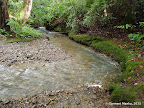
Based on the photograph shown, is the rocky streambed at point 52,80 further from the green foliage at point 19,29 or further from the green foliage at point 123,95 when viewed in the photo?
the green foliage at point 19,29

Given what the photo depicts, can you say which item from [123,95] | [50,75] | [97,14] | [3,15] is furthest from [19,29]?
[123,95]

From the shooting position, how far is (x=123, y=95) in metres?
2.97

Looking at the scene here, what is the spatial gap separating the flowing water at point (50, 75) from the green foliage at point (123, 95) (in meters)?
1.04

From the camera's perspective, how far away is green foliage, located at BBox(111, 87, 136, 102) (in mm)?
2851

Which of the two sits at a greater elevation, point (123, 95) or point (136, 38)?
point (136, 38)

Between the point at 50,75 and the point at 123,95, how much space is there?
8.13 ft

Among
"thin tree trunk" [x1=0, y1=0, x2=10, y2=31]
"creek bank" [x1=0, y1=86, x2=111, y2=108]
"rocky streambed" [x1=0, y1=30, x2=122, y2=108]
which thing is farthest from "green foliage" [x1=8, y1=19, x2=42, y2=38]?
"creek bank" [x1=0, y1=86, x2=111, y2=108]

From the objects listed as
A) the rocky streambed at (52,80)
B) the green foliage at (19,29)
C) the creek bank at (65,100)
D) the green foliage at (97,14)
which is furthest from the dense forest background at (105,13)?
the creek bank at (65,100)

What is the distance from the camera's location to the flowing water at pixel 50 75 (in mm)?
3491

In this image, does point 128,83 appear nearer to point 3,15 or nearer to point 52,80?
point 52,80

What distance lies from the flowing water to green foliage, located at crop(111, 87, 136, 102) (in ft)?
3.40

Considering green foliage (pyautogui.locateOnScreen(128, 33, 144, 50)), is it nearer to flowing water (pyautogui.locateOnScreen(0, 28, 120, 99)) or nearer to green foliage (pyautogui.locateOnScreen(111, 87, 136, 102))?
flowing water (pyautogui.locateOnScreen(0, 28, 120, 99))

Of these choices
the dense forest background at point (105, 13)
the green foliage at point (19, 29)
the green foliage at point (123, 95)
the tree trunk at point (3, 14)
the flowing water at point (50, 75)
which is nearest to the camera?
the green foliage at point (123, 95)

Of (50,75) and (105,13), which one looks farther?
(105,13)
